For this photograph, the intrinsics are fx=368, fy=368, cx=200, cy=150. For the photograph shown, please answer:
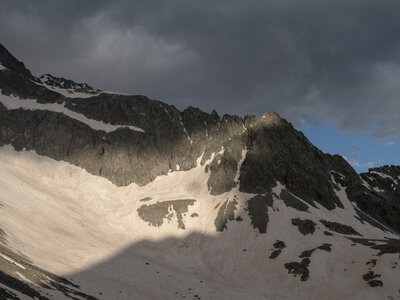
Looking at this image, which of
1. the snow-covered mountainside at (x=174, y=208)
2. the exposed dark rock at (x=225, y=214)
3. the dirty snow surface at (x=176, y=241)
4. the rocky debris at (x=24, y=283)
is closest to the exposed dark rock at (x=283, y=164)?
Answer: the snow-covered mountainside at (x=174, y=208)

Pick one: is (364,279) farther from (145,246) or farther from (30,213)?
(30,213)

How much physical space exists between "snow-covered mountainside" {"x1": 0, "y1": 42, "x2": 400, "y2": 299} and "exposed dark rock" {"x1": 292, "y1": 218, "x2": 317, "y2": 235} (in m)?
0.43

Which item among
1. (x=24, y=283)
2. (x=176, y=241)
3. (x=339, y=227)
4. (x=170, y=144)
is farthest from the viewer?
(x=170, y=144)

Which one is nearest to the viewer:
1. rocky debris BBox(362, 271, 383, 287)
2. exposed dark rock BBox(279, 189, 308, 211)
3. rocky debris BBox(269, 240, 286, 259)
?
rocky debris BBox(362, 271, 383, 287)

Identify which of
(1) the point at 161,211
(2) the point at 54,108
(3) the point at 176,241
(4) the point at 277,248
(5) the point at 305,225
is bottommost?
(3) the point at 176,241

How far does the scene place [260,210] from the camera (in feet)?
275

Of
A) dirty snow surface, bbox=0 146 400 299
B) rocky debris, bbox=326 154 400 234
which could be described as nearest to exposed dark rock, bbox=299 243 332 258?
dirty snow surface, bbox=0 146 400 299

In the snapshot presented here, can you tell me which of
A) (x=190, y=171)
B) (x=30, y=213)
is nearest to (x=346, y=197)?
(x=190, y=171)

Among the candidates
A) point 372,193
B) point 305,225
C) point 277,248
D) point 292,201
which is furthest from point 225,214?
point 372,193

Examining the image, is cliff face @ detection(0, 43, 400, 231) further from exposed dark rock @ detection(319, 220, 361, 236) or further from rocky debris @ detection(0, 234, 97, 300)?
rocky debris @ detection(0, 234, 97, 300)

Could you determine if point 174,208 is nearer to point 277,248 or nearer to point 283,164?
point 277,248

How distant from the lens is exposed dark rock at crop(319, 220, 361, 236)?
3120 inches

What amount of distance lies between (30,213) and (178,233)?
31.6m

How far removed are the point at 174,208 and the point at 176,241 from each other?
1130 centimetres
